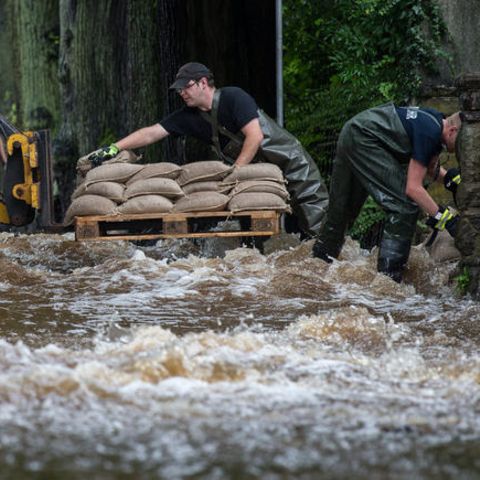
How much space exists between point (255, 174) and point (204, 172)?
427mm

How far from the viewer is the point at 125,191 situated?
10.4 m

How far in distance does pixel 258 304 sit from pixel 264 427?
386 cm

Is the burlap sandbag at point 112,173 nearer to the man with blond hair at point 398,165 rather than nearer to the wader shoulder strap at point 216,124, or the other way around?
the wader shoulder strap at point 216,124

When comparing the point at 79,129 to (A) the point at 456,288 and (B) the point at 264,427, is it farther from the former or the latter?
(B) the point at 264,427

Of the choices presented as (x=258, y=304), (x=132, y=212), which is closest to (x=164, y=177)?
(x=132, y=212)

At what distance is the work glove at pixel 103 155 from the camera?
10875mm

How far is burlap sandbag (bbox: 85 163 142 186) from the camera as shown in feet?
34.3

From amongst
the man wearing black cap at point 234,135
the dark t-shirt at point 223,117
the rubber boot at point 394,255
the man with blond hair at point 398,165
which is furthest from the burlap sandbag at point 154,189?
the rubber boot at point 394,255

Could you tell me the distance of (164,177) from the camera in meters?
10.6

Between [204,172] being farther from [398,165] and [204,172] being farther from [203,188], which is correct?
[398,165]

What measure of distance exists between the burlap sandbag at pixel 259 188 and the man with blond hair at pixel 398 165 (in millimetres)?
559

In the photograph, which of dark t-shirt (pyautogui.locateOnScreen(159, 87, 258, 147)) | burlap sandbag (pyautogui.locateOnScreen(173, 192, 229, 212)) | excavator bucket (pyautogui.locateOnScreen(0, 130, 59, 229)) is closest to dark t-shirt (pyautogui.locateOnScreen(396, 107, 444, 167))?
burlap sandbag (pyautogui.locateOnScreen(173, 192, 229, 212))

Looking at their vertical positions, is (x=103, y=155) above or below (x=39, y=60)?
below

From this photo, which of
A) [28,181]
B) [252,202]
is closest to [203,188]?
[252,202]
